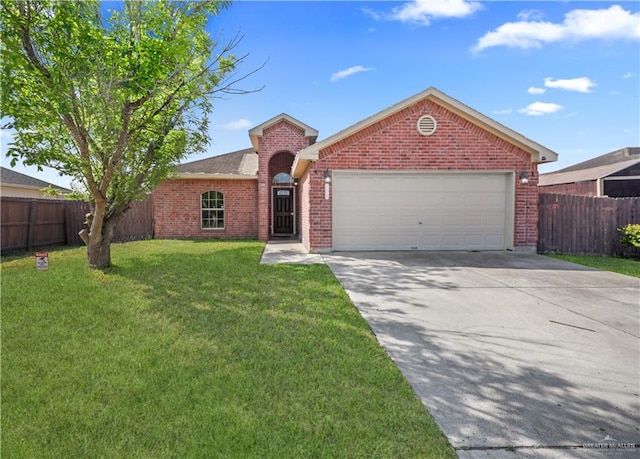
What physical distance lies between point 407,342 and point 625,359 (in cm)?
226

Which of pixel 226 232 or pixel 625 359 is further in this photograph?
pixel 226 232

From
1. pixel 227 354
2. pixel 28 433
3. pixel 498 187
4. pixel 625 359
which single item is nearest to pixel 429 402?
pixel 227 354

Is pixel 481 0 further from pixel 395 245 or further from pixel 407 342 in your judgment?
pixel 407 342

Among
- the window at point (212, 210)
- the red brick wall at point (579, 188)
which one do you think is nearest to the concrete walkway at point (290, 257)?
the window at point (212, 210)

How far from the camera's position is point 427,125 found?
1055cm

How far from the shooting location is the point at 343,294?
6012 millimetres

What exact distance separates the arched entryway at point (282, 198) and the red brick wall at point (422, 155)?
7067mm

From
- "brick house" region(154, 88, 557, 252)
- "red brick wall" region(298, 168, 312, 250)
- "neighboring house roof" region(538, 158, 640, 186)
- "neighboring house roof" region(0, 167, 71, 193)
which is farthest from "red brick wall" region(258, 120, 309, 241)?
"neighboring house roof" region(538, 158, 640, 186)

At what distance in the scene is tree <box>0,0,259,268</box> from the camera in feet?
18.5

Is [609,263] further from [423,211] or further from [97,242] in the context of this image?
[97,242]

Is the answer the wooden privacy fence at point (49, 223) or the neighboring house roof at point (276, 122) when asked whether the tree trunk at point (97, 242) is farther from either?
the neighboring house roof at point (276, 122)

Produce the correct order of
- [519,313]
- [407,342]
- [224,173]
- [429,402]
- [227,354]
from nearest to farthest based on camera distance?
[429,402] < [227,354] < [407,342] < [519,313] < [224,173]

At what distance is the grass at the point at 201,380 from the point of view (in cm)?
234

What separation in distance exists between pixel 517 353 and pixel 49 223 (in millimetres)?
15838
